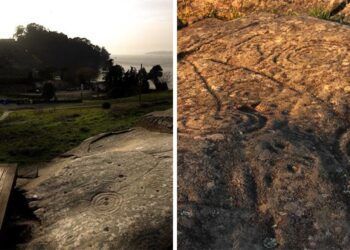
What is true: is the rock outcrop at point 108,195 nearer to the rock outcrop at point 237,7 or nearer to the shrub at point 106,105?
the shrub at point 106,105

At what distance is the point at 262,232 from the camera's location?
219cm

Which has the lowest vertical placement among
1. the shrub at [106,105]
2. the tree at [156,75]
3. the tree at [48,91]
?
the shrub at [106,105]

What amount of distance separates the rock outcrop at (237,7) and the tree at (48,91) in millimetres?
1496

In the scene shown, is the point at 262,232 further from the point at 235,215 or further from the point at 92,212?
the point at 92,212

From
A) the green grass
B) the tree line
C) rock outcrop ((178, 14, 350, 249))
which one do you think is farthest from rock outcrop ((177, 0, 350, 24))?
the tree line

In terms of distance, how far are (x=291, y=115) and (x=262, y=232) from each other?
0.90 m

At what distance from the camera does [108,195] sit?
12.4 ft

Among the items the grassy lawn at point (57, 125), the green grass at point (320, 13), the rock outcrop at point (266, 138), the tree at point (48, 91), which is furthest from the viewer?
the grassy lawn at point (57, 125)

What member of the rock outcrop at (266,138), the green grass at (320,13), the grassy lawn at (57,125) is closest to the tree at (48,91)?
the grassy lawn at (57,125)

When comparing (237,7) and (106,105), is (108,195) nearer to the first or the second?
(106,105)

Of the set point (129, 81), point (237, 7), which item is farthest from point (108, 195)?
point (237, 7)

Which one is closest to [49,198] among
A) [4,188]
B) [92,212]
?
[4,188]

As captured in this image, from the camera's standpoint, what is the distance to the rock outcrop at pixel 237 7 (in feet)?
13.0

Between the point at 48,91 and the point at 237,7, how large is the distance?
2068mm
